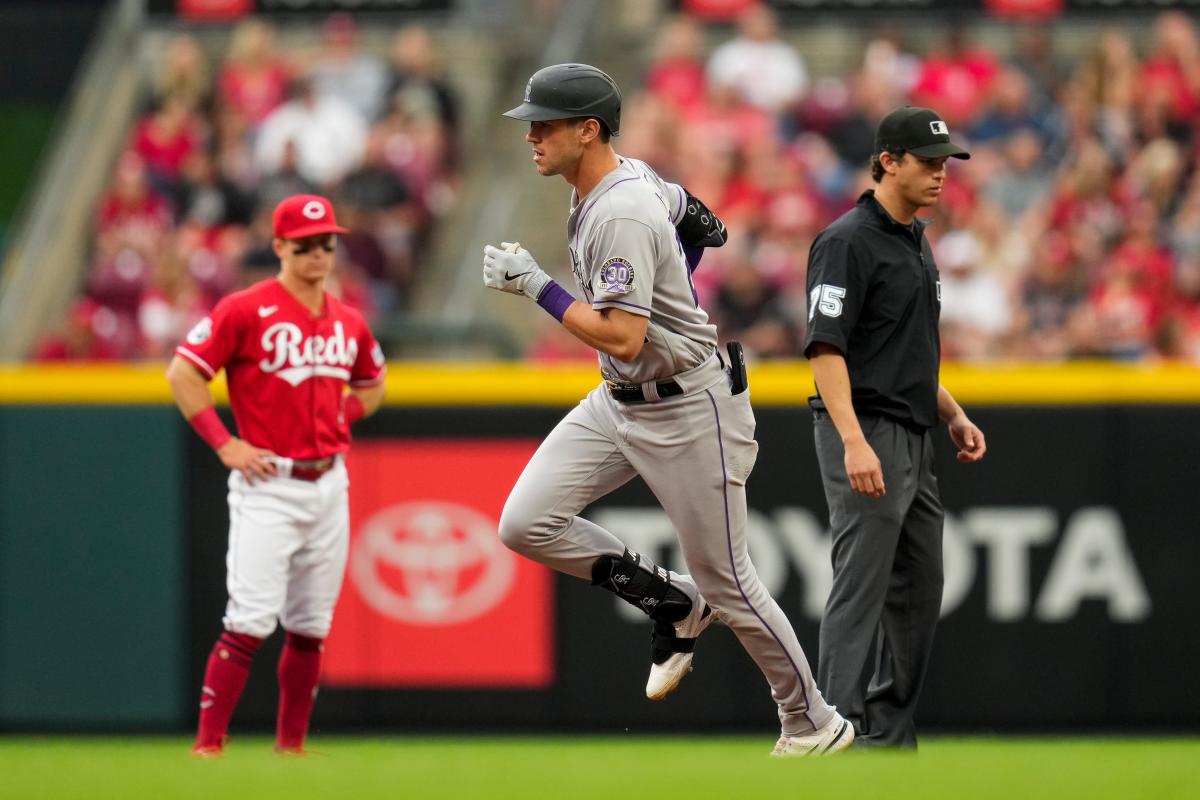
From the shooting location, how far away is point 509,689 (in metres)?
9.09

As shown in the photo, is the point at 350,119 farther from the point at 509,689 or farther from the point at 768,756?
the point at 768,756

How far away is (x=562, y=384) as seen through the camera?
9.09 meters

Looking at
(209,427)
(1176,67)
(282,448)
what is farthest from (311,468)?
(1176,67)

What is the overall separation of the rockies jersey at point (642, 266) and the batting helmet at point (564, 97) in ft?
0.75

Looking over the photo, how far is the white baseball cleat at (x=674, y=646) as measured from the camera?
6.52 metres

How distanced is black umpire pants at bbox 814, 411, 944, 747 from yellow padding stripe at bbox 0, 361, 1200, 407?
7.81ft

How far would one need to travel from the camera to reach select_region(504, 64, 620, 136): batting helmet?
6.02 meters

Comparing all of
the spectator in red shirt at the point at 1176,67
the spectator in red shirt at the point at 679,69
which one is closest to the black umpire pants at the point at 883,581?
the spectator in red shirt at the point at 679,69

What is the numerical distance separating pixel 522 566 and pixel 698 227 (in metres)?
3.12

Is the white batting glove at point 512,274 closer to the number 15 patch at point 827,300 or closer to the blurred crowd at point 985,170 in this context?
the number 15 patch at point 827,300

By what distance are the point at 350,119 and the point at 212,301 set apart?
75.1 inches

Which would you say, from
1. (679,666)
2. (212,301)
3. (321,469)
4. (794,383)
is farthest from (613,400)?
(212,301)

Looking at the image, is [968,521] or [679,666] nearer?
[679,666]

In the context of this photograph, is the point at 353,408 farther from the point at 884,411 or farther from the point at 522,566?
the point at 884,411
